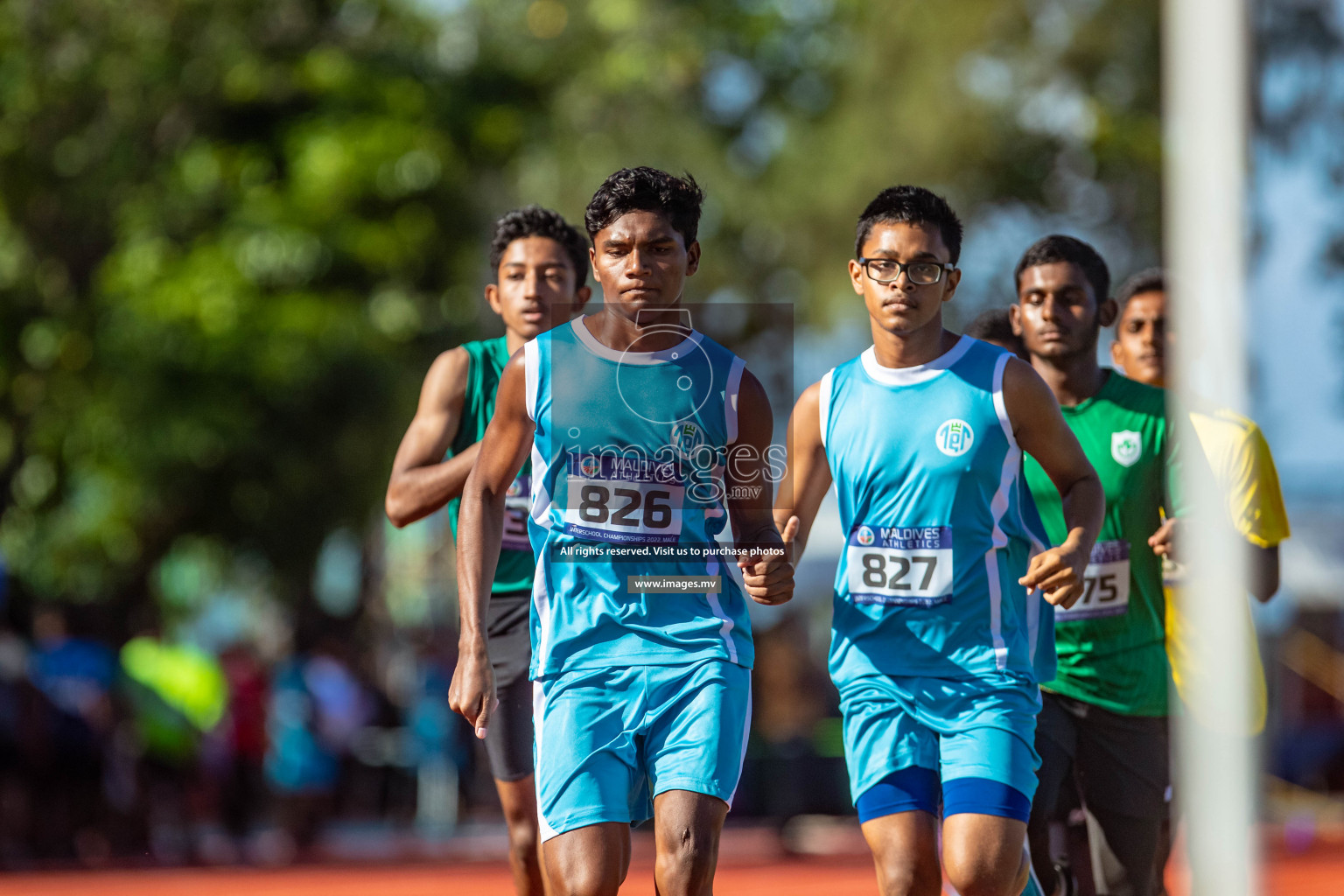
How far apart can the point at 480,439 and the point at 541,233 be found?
0.80 meters

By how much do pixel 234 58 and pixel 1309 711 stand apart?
47.8 ft

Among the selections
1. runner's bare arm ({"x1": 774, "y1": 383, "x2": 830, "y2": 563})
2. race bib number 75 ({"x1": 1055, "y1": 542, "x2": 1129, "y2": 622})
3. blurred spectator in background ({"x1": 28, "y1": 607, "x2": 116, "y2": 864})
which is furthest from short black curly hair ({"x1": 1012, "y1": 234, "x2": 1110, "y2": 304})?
blurred spectator in background ({"x1": 28, "y1": 607, "x2": 116, "y2": 864})

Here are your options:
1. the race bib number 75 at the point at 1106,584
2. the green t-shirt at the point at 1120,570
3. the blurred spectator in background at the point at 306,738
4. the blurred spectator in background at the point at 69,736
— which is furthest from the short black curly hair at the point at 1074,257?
the blurred spectator in background at the point at 306,738

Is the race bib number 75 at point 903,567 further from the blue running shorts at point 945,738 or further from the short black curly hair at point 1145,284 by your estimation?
the short black curly hair at point 1145,284

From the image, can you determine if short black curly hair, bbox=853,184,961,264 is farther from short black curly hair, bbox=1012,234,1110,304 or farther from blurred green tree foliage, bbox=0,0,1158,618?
blurred green tree foliage, bbox=0,0,1158,618

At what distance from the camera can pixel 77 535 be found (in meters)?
16.1

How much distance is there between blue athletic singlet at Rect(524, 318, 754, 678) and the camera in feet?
15.1

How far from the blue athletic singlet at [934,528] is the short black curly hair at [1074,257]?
112 centimetres

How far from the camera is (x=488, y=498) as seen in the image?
4.74m

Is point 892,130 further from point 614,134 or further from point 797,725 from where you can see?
point 797,725

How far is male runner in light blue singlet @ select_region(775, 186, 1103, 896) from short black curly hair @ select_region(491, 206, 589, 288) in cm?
138

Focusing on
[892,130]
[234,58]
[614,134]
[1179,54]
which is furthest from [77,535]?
[1179,54]

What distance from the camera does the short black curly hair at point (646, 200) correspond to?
4.77 metres

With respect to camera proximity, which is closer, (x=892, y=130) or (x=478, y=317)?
(x=478, y=317)
